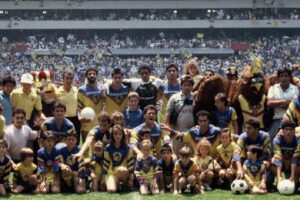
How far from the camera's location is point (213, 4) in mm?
54812

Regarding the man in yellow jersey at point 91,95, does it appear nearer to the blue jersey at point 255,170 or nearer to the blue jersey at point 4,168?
the blue jersey at point 4,168

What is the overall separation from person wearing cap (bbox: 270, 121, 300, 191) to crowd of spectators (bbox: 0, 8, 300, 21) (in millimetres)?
46438

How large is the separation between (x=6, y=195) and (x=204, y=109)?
3.22 m

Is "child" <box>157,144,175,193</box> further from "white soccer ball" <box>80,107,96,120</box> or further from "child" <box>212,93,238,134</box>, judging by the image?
"white soccer ball" <box>80,107,96,120</box>

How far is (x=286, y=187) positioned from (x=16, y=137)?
13.3ft

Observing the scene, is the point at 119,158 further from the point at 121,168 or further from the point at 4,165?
the point at 4,165

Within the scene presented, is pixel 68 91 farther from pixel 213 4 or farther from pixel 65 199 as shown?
pixel 213 4

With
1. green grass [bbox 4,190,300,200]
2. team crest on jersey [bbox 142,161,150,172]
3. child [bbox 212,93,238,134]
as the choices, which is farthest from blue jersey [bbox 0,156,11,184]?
child [bbox 212,93,238,134]

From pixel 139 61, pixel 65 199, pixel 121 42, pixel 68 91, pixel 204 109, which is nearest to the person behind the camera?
pixel 65 199

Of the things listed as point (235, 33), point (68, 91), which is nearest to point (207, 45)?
point (235, 33)

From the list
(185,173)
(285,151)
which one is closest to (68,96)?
(185,173)

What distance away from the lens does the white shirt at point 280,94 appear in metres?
8.88

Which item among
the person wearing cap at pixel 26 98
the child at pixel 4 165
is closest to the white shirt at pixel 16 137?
the child at pixel 4 165

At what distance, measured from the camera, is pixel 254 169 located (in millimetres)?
8188
